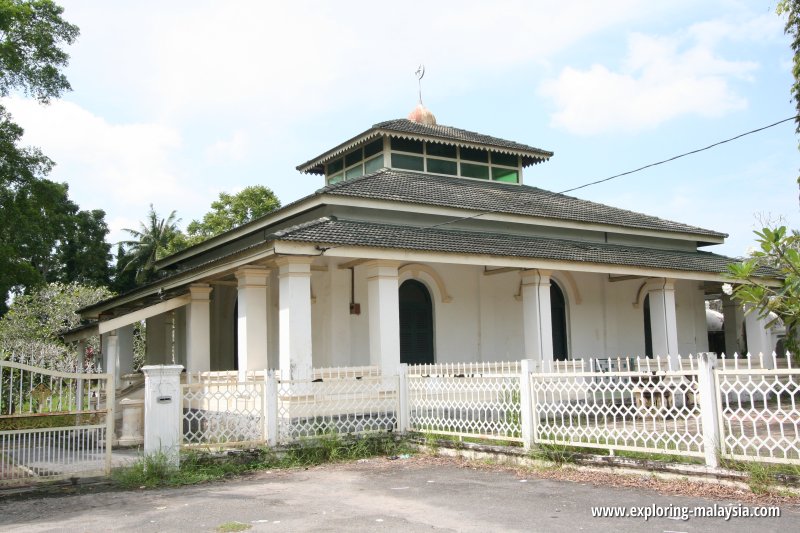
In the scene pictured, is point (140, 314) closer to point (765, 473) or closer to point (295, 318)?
point (295, 318)

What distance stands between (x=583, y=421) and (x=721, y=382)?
17.4 feet

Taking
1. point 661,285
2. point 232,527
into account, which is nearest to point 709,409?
point 232,527

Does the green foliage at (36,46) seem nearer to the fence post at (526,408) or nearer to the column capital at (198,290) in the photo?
the column capital at (198,290)

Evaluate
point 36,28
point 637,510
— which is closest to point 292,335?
point 637,510

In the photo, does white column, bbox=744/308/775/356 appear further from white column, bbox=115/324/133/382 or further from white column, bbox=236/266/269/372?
white column, bbox=115/324/133/382

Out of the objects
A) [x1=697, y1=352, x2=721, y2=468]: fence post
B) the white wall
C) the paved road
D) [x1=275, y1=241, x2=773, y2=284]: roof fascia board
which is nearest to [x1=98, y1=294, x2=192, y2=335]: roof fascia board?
the white wall

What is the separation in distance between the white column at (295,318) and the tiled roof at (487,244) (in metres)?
0.57

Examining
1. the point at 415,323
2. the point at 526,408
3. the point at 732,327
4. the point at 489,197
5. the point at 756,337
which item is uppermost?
the point at 489,197

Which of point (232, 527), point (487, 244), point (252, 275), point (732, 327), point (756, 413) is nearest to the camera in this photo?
point (232, 527)

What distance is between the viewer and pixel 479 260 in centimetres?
1347

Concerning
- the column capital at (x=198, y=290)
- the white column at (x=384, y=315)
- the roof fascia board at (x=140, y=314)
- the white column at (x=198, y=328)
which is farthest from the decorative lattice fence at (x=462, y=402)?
the roof fascia board at (x=140, y=314)

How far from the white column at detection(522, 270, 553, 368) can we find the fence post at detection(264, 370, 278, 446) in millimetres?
6288

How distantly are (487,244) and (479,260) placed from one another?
2.74ft

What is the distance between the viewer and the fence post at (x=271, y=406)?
10141 millimetres
